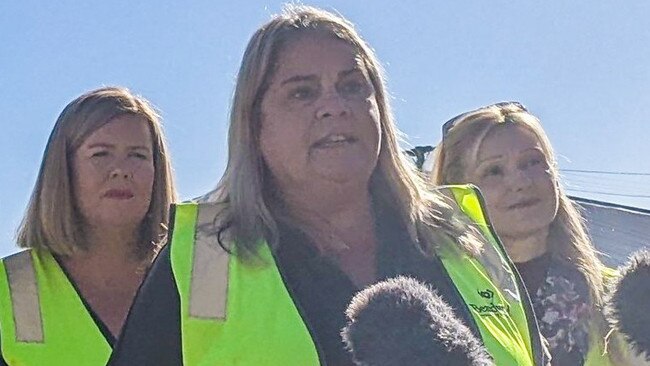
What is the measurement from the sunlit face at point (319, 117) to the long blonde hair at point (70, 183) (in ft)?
2.72

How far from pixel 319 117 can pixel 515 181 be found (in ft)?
3.20

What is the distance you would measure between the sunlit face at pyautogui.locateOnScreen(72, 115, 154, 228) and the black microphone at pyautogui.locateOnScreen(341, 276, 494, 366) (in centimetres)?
145

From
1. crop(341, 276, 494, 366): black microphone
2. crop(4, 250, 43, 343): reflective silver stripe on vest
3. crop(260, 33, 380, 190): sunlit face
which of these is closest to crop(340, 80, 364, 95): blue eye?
crop(260, 33, 380, 190): sunlit face

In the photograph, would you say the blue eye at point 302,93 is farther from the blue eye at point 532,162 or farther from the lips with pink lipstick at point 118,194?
the blue eye at point 532,162

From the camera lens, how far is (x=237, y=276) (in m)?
1.88

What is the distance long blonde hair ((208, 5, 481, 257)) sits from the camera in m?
2.03

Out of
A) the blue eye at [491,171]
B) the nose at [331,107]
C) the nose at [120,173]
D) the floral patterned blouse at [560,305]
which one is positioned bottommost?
the floral patterned blouse at [560,305]

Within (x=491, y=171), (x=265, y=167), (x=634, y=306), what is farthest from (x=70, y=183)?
(x=634, y=306)

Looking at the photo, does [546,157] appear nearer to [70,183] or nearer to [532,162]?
[532,162]

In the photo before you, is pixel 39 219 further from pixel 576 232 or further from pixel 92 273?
pixel 576 232

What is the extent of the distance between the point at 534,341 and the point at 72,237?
4.20 ft

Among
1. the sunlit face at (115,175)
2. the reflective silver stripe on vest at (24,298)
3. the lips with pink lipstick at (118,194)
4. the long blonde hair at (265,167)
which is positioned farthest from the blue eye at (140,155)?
→ the long blonde hair at (265,167)

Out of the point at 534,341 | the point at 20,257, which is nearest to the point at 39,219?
the point at 20,257

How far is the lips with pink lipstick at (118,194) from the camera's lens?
8.96 ft
